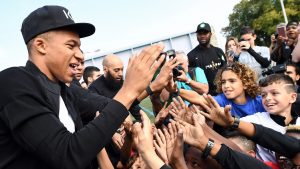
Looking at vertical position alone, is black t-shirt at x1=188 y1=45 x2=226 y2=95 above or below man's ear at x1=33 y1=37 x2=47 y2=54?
below

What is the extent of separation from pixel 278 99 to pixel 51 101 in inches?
94.3

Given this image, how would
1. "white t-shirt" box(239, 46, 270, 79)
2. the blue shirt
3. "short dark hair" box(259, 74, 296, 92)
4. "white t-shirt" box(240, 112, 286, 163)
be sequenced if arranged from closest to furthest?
"white t-shirt" box(240, 112, 286, 163)
"short dark hair" box(259, 74, 296, 92)
the blue shirt
"white t-shirt" box(239, 46, 270, 79)

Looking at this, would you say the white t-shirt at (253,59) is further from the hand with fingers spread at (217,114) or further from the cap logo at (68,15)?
the cap logo at (68,15)

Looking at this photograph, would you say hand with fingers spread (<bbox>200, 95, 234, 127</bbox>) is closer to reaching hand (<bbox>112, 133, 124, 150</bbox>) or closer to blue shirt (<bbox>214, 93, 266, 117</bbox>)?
reaching hand (<bbox>112, 133, 124, 150</bbox>)

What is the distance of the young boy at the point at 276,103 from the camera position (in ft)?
10.2

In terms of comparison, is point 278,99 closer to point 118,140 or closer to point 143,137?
point 118,140

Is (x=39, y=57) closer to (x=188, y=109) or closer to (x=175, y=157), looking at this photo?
(x=175, y=157)

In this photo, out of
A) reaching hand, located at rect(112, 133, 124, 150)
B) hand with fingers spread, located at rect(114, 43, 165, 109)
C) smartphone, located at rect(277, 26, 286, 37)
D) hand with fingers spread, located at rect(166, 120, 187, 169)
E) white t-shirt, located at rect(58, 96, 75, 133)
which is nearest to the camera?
hand with fingers spread, located at rect(114, 43, 165, 109)

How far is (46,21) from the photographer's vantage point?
163 cm

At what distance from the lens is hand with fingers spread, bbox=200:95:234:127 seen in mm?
2604

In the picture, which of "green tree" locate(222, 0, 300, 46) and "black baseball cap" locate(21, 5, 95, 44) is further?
"green tree" locate(222, 0, 300, 46)

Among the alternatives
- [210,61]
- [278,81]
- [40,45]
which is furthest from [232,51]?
[40,45]

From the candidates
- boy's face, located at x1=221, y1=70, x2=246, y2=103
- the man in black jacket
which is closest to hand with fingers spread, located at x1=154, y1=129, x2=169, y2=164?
the man in black jacket

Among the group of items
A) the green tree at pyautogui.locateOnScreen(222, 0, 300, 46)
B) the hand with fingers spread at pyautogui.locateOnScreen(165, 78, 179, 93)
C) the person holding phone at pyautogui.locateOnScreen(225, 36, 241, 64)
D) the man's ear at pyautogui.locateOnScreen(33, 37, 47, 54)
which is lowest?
the green tree at pyautogui.locateOnScreen(222, 0, 300, 46)
